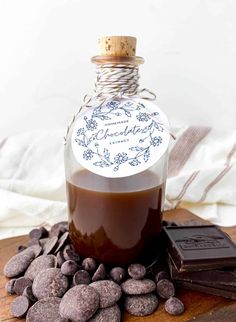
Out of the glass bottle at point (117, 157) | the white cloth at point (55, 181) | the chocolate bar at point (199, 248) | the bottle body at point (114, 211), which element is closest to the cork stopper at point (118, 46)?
the glass bottle at point (117, 157)

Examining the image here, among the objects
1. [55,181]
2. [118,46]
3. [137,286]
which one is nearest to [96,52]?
[55,181]

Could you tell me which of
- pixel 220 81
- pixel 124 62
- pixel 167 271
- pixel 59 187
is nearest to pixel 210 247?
pixel 167 271

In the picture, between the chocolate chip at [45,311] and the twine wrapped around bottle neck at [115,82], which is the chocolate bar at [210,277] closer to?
the chocolate chip at [45,311]

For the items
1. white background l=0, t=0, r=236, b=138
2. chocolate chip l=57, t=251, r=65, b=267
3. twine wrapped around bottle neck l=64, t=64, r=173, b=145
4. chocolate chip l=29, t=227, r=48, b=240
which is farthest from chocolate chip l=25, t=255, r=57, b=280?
white background l=0, t=0, r=236, b=138

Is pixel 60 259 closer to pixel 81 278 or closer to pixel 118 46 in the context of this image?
pixel 81 278

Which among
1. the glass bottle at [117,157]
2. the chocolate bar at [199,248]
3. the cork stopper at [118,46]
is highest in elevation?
the cork stopper at [118,46]

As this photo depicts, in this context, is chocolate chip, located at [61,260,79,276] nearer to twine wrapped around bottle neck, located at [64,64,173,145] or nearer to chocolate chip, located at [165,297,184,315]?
chocolate chip, located at [165,297,184,315]
